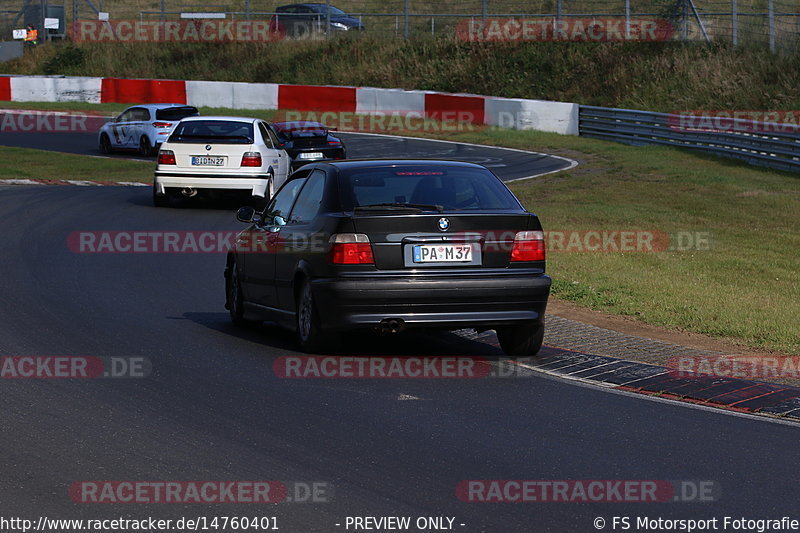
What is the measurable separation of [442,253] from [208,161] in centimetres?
1221

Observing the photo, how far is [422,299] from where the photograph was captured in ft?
29.5

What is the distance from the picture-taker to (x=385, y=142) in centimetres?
3466

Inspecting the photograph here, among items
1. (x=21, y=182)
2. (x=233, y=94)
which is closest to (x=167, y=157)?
(x=21, y=182)

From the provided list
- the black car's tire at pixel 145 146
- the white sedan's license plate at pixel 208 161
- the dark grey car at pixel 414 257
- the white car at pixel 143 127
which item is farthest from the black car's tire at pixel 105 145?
the dark grey car at pixel 414 257

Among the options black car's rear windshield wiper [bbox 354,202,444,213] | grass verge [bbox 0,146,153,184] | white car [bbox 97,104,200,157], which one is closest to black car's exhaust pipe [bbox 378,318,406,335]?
black car's rear windshield wiper [bbox 354,202,444,213]

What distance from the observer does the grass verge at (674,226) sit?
11.6 meters

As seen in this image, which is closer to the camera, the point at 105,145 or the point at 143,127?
the point at 143,127

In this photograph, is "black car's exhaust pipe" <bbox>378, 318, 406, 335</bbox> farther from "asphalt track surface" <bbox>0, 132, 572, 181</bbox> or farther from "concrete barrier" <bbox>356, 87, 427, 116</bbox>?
"concrete barrier" <bbox>356, 87, 427, 116</bbox>

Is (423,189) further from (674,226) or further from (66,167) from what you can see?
(66,167)

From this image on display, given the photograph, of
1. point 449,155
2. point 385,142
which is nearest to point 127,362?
point 449,155

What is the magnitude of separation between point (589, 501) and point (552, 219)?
43.8ft

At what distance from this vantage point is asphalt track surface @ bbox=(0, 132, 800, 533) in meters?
5.78

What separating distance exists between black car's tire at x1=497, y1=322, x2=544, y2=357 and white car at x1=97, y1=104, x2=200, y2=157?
915 inches

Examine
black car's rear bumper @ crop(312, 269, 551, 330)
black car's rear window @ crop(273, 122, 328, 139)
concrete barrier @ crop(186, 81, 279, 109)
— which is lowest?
black car's rear bumper @ crop(312, 269, 551, 330)
